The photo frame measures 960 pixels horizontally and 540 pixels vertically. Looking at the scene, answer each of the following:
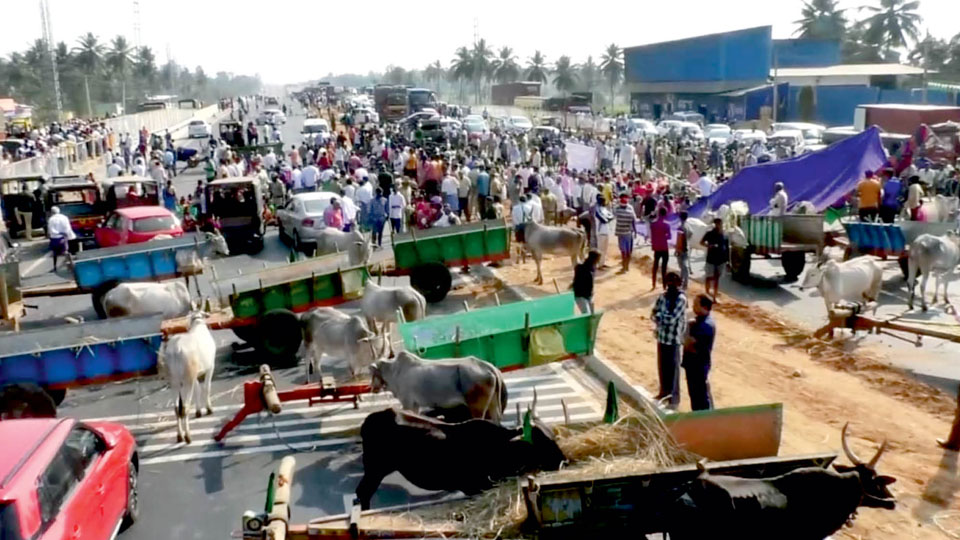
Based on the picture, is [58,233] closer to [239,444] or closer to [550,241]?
[550,241]

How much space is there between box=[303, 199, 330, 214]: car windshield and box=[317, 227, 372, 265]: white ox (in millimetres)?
2813

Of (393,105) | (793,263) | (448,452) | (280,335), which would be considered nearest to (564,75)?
(393,105)

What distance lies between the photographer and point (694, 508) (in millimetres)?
6746

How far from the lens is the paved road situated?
9039 mm

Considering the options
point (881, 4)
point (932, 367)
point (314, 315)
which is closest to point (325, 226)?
point (314, 315)

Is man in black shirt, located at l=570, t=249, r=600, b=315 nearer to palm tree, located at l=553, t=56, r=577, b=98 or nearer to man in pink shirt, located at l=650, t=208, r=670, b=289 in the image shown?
man in pink shirt, located at l=650, t=208, r=670, b=289

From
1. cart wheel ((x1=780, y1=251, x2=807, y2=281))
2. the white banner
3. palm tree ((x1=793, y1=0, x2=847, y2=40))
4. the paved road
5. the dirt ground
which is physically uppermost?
palm tree ((x1=793, y1=0, x2=847, y2=40))

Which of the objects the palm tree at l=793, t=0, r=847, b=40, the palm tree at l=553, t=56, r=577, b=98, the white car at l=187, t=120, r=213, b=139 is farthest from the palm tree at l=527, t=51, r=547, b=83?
the white car at l=187, t=120, r=213, b=139

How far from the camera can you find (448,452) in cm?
824

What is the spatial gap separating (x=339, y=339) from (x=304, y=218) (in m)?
10.1

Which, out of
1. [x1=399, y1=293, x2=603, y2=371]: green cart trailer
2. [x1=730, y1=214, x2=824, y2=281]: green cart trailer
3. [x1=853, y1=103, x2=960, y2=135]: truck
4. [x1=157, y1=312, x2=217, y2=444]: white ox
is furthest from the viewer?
[x1=853, y1=103, x2=960, y2=135]: truck

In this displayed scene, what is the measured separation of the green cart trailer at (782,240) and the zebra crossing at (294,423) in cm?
710

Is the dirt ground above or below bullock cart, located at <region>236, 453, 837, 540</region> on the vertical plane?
below

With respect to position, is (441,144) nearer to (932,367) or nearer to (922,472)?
(932,367)
